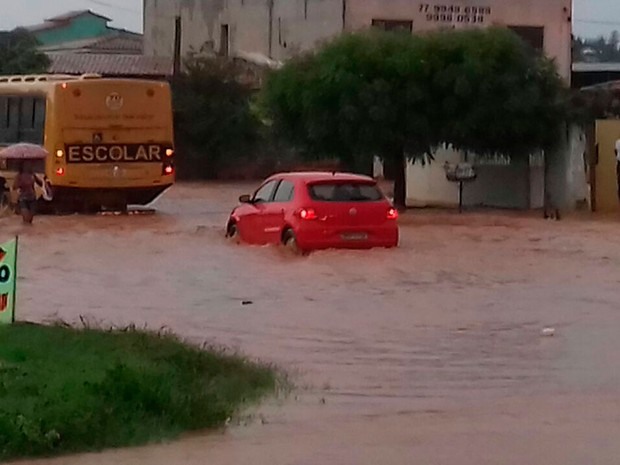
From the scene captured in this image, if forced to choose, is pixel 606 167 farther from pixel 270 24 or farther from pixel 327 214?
pixel 270 24

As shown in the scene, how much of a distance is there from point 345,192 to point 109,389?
483 inches

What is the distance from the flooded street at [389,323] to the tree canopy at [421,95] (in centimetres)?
260

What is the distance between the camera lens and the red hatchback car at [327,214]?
21.8m

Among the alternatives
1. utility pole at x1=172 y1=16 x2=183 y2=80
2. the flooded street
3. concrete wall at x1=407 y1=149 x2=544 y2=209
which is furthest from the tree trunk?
utility pole at x1=172 y1=16 x2=183 y2=80

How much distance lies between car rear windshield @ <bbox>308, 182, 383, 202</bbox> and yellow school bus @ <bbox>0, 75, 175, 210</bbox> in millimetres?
10120

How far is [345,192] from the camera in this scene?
2220cm

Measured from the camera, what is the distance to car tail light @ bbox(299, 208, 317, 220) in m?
21.8

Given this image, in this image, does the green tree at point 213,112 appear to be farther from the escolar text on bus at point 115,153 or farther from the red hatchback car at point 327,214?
the red hatchback car at point 327,214

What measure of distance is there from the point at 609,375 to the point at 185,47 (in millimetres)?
44824

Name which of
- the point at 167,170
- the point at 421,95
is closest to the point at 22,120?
the point at 167,170

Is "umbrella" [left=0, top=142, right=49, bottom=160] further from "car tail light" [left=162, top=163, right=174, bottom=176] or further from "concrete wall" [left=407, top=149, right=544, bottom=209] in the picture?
"concrete wall" [left=407, top=149, right=544, bottom=209]

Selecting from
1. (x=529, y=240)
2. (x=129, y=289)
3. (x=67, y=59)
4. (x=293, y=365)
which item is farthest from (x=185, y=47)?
(x=293, y=365)

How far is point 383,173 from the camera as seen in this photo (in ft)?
143

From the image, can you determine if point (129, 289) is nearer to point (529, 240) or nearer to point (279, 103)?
point (529, 240)
